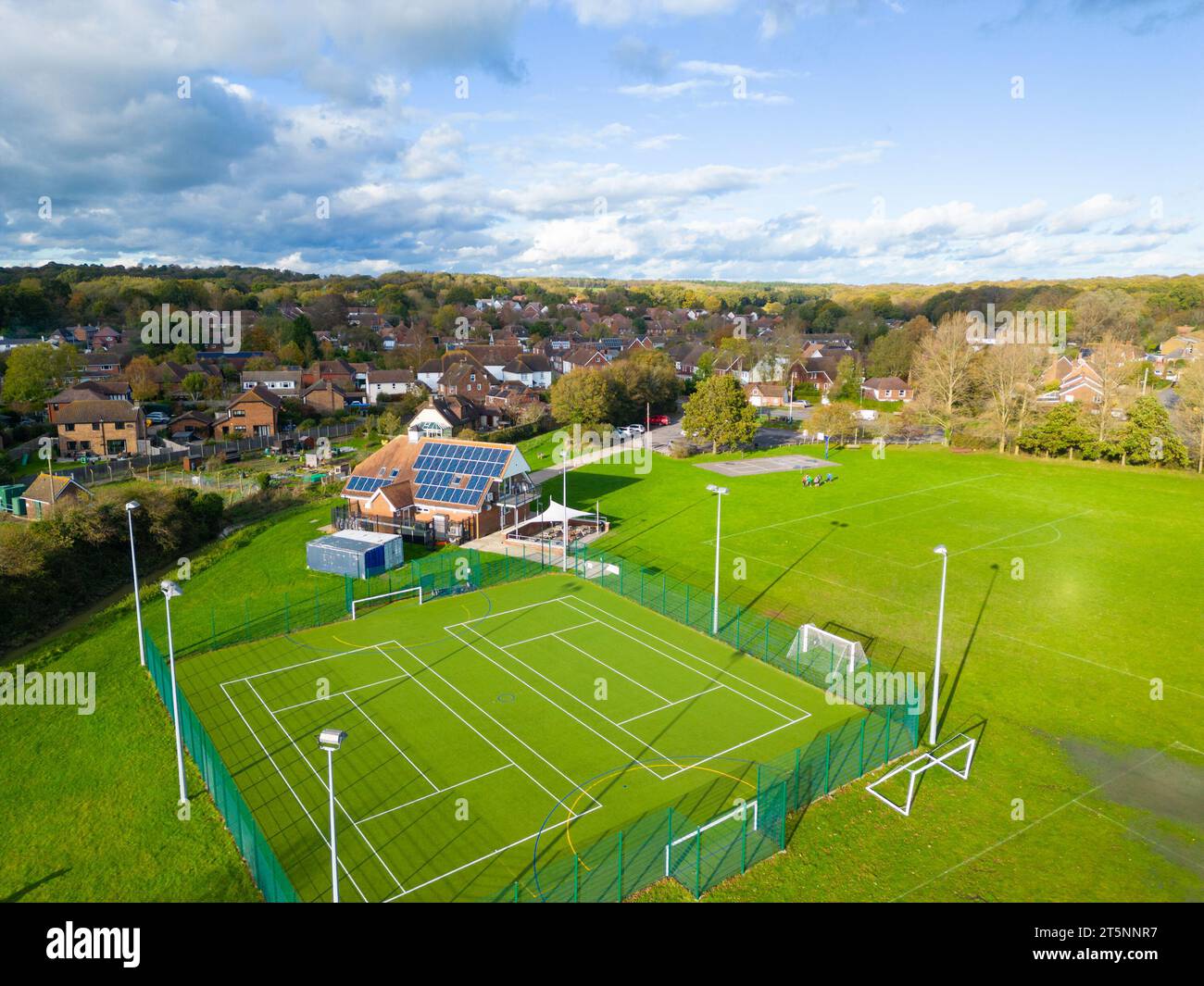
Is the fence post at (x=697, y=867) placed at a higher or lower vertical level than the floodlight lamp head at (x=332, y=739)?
lower

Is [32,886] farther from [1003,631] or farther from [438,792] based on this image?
[1003,631]

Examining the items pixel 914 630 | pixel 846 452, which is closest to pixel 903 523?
pixel 914 630

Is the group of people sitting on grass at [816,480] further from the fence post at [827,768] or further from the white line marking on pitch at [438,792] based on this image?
the white line marking on pitch at [438,792]

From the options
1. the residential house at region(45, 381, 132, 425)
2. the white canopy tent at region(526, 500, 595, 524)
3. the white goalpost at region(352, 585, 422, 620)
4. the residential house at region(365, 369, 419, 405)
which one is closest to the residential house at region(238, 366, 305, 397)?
the residential house at region(365, 369, 419, 405)

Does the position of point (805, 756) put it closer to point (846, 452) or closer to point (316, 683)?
point (316, 683)

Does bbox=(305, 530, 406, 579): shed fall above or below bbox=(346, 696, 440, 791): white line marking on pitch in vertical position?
above
